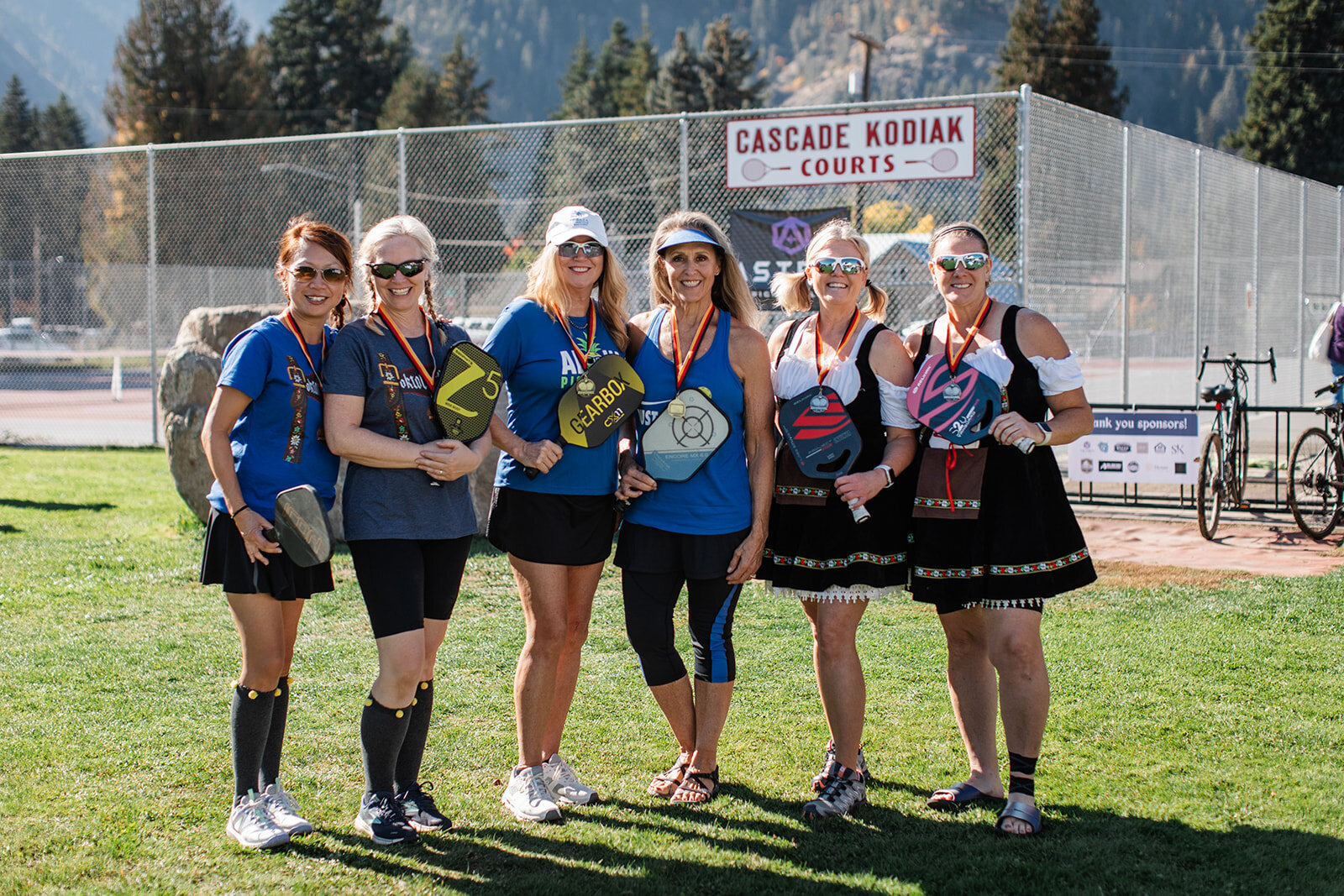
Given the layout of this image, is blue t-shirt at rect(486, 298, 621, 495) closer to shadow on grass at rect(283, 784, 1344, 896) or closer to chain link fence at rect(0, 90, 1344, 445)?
shadow on grass at rect(283, 784, 1344, 896)

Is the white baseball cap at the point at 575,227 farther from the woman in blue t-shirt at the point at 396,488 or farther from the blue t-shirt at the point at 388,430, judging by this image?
the blue t-shirt at the point at 388,430

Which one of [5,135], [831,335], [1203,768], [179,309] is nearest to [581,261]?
[831,335]

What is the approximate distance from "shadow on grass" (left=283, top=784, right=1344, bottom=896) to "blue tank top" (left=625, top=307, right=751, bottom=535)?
0.98 meters

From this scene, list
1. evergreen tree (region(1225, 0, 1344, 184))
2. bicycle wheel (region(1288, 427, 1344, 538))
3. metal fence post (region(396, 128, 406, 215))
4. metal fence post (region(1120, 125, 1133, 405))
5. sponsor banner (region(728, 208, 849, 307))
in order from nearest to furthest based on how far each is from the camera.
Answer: bicycle wheel (region(1288, 427, 1344, 538)) → sponsor banner (region(728, 208, 849, 307)) → metal fence post (region(1120, 125, 1133, 405)) → metal fence post (region(396, 128, 406, 215)) → evergreen tree (region(1225, 0, 1344, 184))

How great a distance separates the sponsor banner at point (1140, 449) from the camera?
351 inches

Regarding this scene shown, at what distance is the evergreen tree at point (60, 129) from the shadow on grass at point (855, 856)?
261 ft

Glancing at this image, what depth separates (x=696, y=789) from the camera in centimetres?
375

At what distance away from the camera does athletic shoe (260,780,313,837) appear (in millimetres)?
3461

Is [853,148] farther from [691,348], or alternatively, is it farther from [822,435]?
[822,435]

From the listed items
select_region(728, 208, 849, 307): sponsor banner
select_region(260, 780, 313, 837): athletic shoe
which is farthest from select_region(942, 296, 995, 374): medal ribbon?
select_region(728, 208, 849, 307): sponsor banner

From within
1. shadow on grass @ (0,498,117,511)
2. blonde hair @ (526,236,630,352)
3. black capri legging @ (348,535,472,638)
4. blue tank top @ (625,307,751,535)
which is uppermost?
blonde hair @ (526,236,630,352)

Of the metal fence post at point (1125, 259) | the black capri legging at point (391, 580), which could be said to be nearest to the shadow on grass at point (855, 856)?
the black capri legging at point (391, 580)

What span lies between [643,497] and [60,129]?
81.8 m

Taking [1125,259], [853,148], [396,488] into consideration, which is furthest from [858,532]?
[1125,259]
